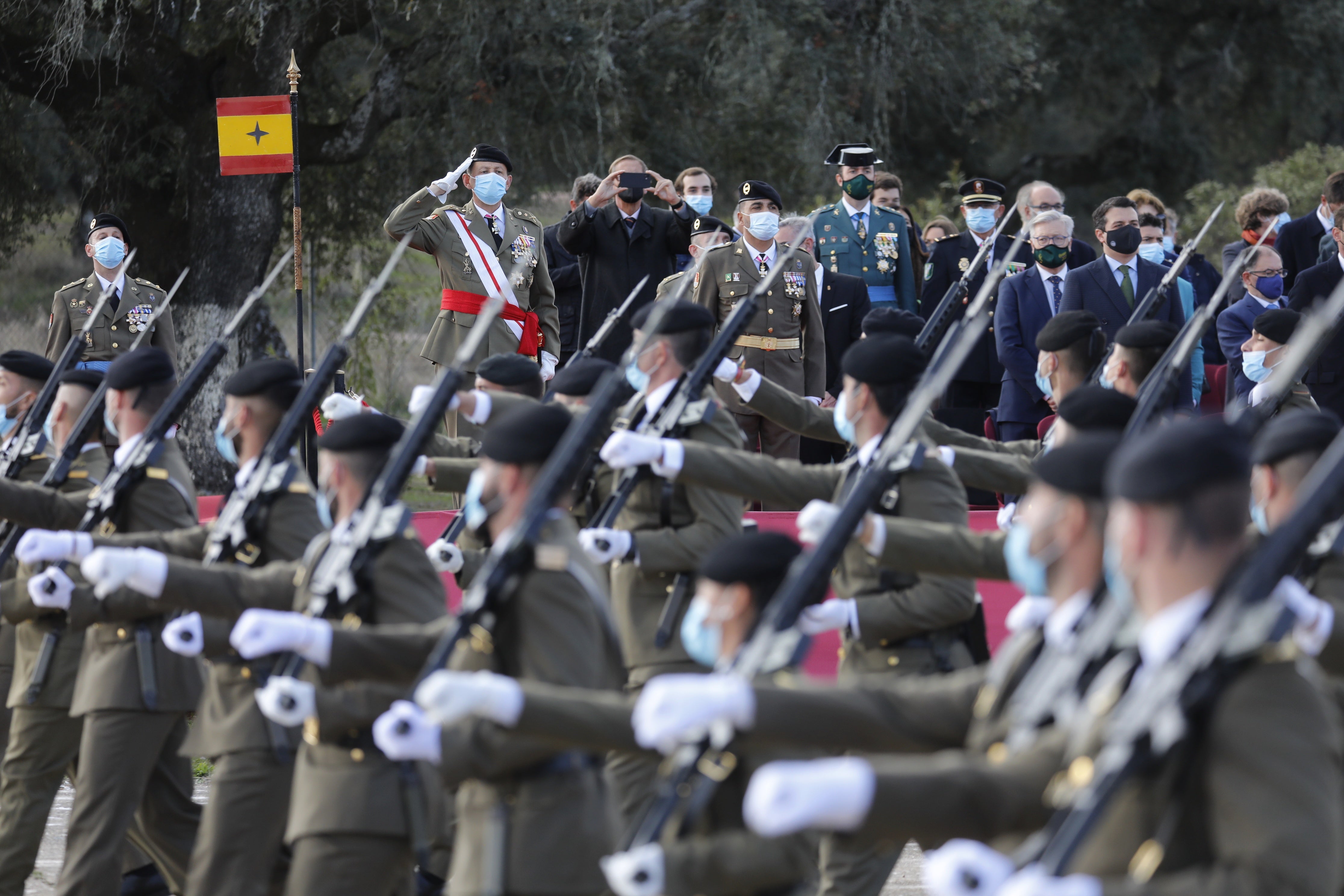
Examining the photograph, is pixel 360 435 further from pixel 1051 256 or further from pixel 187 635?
pixel 1051 256

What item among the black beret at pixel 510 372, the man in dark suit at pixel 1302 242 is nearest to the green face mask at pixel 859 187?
the man in dark suit at pixel 1302 242

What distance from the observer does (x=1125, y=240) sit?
28.1ft

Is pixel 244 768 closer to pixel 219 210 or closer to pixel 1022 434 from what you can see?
pixel 1022 434

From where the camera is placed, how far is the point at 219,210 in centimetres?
1384

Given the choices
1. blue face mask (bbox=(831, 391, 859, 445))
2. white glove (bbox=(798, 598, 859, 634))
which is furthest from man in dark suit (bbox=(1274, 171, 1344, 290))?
white glove (bbox=(798, 598, 859, 634))

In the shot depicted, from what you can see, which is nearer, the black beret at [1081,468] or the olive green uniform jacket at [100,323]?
the black beret at [1081,468]

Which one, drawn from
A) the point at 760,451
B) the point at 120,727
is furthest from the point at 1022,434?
the point at 120,727

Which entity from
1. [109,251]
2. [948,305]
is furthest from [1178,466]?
[109,251]

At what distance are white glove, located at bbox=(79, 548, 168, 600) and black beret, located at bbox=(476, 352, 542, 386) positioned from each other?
2.47 meters

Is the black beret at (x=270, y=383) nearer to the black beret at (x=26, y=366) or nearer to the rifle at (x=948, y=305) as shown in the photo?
the black beret at (x=26, y=366)

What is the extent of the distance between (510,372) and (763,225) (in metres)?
2.98

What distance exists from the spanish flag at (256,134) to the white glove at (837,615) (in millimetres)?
6026

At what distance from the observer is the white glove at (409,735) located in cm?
340

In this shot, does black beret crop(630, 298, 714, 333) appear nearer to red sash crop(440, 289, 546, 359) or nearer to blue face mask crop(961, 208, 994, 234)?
red sash crop(440, 289, 546, 359)
